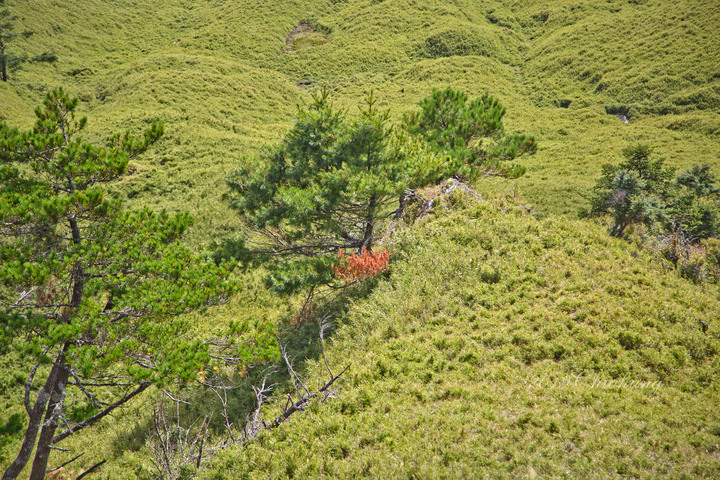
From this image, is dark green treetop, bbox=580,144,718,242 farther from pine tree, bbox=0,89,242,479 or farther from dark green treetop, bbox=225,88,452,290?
pine tree, bbox=0,89,242,479

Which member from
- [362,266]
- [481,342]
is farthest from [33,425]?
[481,342]

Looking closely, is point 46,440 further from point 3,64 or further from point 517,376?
point 3,64

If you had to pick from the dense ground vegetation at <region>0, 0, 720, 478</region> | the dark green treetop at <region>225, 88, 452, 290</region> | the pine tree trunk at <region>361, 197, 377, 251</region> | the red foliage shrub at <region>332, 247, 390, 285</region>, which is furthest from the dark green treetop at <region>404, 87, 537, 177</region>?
the red foliage shrub at <region>332, 247, 390, 285</region>

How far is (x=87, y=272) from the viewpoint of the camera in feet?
20.5

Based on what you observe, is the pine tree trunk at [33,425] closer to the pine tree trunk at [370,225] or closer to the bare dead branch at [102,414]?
the bare dead branch at [102,414]

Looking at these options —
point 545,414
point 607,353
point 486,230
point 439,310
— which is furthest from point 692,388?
point 486,230

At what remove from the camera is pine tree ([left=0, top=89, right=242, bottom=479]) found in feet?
18.4

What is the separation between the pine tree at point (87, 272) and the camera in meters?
5.62

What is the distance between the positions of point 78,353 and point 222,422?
17.7 ft

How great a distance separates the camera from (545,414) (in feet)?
18.8

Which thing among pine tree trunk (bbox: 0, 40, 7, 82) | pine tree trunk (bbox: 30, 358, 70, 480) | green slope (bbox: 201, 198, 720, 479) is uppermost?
pine tree trunk (bbox: 0, 40, 7, 82)

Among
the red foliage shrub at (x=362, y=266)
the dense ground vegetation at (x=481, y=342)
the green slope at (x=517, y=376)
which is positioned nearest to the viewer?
the green slope at (x=517, y=376)

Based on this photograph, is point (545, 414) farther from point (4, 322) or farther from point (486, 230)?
point (4, 322)

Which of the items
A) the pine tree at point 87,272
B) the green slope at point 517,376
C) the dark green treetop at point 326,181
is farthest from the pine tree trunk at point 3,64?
the green slope at point 517,376
